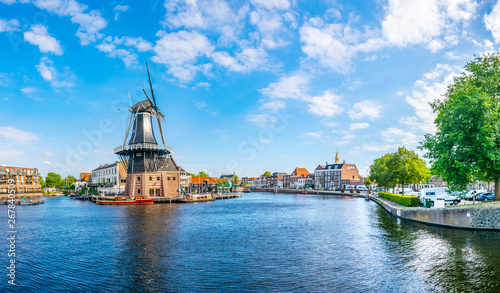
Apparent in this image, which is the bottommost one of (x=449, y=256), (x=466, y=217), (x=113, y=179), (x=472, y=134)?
(x=449, y=256)

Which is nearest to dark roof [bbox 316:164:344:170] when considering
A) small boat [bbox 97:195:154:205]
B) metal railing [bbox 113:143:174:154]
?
metal railing [bbox 113:143:174:154]

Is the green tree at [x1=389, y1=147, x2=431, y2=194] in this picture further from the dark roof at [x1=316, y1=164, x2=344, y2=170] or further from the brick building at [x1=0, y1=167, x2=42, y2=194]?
the brick building at [x1=0, y1=167, x2=42, y2=194]

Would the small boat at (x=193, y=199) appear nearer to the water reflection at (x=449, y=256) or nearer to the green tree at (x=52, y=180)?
the water reflection at (x=449, y=256)

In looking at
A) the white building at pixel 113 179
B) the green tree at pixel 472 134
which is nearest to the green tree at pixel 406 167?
the green tree at pixel 472 134

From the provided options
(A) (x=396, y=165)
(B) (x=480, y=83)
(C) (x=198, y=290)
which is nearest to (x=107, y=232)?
(C) (x=198, y=290)

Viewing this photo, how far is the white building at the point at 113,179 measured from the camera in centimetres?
10696

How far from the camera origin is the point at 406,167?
7138 cm

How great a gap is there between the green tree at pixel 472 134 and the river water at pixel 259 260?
741 centimetres

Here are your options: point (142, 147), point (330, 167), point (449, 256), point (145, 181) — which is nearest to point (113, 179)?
point (145, 181)

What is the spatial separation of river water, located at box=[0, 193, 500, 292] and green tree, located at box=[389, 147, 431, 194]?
41296 mm

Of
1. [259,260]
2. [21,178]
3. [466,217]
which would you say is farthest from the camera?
[21,178]

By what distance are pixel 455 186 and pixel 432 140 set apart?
235 inches

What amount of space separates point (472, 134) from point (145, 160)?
235 feet

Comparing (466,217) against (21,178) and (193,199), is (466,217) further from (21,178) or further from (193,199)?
(21,178)
